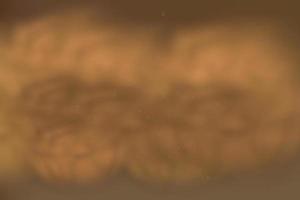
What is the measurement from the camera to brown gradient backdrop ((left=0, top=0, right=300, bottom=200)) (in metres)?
1.27

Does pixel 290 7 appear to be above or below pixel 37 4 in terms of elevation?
below

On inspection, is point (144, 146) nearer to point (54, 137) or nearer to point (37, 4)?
point (54, 137)

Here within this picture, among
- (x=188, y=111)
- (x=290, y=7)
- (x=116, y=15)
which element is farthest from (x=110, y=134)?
(x=290, y=7)

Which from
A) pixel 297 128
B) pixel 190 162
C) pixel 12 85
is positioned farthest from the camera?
pixel 12 85

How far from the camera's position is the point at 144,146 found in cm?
141

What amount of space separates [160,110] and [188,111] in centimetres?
10

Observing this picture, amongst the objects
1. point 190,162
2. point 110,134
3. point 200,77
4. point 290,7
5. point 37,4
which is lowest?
point 190,162

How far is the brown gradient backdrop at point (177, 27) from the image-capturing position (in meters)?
1.27

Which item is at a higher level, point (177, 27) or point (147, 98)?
point (177, 27)

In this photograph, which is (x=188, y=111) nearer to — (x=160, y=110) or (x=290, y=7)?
(x=160, y=110)

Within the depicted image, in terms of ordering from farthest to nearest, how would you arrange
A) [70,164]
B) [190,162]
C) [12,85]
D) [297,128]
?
1. [12,85]
2. [70,164]
3. [190,162]
4. [297,128]

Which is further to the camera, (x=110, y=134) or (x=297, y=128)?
(x=110, y=134)

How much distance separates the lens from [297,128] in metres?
1.25

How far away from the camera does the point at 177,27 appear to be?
1.37 metres
